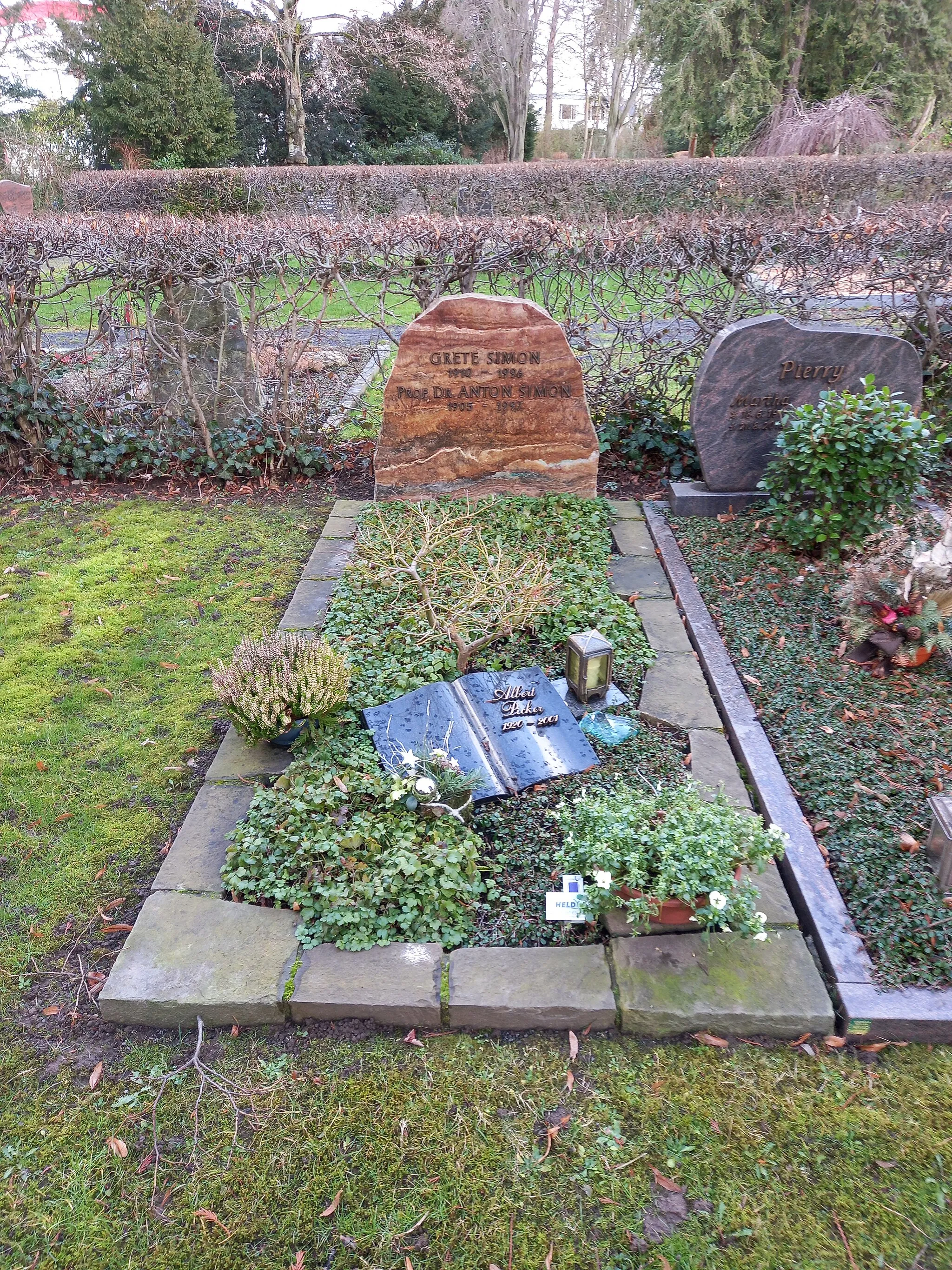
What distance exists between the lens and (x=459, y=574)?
16.5 feet

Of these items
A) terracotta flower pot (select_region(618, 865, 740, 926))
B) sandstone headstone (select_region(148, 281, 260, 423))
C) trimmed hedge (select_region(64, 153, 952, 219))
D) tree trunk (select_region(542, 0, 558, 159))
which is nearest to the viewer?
terracotta flower pot (select_region(618, 865, 740, 926))

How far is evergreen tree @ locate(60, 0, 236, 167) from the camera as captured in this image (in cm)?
1923

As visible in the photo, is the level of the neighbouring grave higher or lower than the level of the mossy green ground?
higher

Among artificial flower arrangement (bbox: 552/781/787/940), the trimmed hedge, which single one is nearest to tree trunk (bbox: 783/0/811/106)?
the trimmed hedge

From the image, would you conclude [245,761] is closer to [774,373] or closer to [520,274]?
[774,373]

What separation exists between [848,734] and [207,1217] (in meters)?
3.23

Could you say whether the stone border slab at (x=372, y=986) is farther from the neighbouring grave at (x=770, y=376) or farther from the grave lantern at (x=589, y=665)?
the neighbouring grave at (x=770, y=376)

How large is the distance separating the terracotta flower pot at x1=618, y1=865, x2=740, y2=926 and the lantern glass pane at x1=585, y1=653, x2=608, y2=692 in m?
1.30

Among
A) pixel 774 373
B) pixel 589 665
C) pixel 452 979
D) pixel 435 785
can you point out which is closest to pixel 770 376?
pixel 774 373

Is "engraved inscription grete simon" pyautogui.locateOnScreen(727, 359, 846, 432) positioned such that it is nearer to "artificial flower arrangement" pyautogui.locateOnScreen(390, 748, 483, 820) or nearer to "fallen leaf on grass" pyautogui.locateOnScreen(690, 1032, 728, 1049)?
"artificial flower arrangement" pyautogui.locateOnScreen(390, 748, 483, 820)

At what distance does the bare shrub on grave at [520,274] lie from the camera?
6586 millimetres

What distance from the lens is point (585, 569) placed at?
526 cm

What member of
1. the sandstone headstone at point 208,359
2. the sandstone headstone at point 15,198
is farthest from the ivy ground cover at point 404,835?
the sandstone headstone at point 15,198

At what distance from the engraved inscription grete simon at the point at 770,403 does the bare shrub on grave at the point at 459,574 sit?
1969 mm
